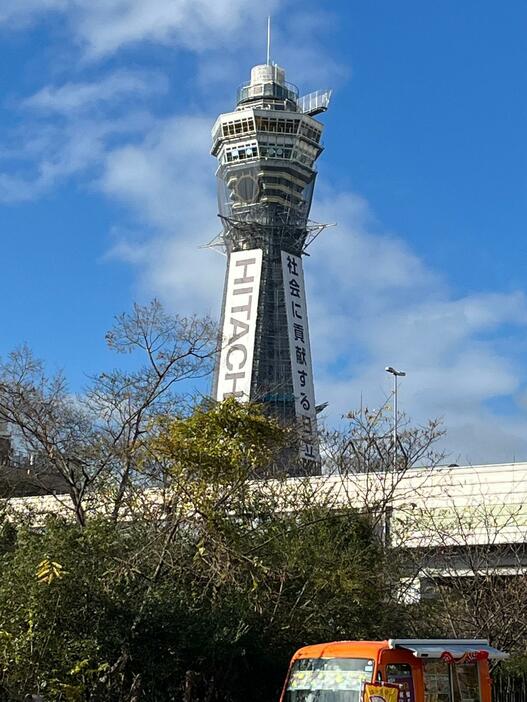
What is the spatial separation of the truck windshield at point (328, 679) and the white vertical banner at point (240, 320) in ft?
221

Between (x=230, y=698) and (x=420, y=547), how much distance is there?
943 centimetres

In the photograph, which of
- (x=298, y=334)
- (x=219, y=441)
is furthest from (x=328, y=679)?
(x=298, y=334)

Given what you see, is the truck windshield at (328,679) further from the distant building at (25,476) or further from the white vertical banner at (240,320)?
the white vertical banner at (240,320)

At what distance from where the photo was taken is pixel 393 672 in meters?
12.2

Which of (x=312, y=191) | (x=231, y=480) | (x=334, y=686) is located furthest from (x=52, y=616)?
(x=312, y=191)

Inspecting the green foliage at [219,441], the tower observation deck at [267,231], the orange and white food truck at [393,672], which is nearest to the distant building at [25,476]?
the green foliage at [219,441]

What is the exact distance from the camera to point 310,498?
69.1 feet

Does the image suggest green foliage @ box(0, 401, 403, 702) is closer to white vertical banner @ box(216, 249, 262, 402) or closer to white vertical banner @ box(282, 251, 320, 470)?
white vertical banner @ box(282, 251, 320, 470)

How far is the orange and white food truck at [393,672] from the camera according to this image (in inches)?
480

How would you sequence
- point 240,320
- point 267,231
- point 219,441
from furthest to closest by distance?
point 267,231
point 240,320
point 219,441

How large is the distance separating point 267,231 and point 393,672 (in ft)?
262

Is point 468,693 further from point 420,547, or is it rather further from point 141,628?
point 420,547

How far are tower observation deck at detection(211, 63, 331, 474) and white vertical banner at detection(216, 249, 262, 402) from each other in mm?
89

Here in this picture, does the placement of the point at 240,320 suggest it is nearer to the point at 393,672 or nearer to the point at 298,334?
the point at 298,334
